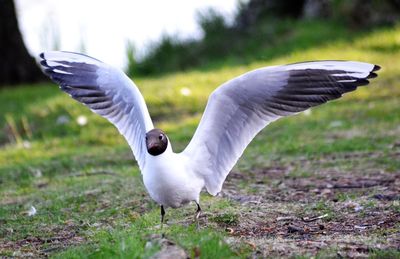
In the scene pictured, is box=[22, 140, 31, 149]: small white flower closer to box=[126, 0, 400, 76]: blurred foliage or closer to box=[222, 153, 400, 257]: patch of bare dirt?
box=[222, 153, 400, 257]: patch of bare dirt

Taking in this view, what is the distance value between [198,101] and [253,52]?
367 centimetres

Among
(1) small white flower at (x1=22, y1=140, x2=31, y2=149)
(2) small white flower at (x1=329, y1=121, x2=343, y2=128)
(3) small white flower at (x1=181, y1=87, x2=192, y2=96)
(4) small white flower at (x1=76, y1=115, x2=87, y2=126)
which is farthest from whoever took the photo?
(3) small white flower at (x1=181, y1=87, x2=192, y2=96)

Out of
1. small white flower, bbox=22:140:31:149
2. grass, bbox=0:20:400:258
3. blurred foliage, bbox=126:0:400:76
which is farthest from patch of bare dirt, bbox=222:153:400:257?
blurred foliage, bbox=126:0:400:76

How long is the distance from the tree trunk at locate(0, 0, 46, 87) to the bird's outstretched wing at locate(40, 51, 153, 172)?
846 cm

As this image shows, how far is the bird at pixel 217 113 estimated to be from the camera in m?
5.35

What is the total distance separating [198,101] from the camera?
11.4 meters

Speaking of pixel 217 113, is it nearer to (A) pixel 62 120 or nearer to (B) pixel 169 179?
(B) pixel 169 179

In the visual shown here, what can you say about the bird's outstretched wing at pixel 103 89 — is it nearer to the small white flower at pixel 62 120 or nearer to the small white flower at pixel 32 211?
the small white flower at pixel 32 211

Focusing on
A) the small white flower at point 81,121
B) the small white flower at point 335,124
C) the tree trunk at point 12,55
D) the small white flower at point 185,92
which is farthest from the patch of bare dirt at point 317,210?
the tree trunk at point 12,55

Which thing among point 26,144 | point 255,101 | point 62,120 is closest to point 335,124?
point 62,120

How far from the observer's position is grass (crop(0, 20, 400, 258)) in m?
5.17

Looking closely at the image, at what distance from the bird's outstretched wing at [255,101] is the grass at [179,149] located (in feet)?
1.45

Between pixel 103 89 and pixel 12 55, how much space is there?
8.83m

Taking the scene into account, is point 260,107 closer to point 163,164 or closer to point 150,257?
point 163,164
